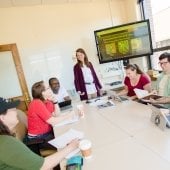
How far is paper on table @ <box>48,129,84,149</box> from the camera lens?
1.66 m

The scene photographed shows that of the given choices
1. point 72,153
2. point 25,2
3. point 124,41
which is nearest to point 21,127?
point 72,153

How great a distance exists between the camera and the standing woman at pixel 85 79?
3475 millimetres

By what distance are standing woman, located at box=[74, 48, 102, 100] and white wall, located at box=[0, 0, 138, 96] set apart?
0.56 m

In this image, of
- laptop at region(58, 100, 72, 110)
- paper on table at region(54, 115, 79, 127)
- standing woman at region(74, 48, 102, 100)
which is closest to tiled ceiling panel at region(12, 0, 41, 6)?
standing woman at region(74, 48, 102, 100)

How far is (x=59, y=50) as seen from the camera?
4.00 m

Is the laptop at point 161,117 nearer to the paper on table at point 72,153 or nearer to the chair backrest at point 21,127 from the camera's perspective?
the paper on table at point 72,153

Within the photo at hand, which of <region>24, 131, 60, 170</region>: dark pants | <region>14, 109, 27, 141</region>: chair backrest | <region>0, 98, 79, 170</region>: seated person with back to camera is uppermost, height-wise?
<region>0, 98, 79, 170</region>: seated person with back to camera

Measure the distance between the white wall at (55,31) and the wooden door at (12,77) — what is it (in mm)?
143

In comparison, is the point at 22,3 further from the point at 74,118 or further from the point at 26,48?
the point at 74,118

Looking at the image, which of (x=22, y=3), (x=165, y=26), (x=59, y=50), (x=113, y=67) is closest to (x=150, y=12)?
(x=165, y=26)

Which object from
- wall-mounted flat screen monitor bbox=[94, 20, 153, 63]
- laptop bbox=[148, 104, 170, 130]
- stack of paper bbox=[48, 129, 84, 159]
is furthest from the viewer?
wall-mounted flat screen monitor bbox=[94, 20, 153, 63]

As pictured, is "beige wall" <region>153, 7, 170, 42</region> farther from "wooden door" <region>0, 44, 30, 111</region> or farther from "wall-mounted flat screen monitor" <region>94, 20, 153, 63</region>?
"wooden door" <region>0, 44, 30, 111</region>

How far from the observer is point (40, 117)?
220 centimetres

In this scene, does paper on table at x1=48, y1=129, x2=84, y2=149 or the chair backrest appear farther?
the chair backrest
